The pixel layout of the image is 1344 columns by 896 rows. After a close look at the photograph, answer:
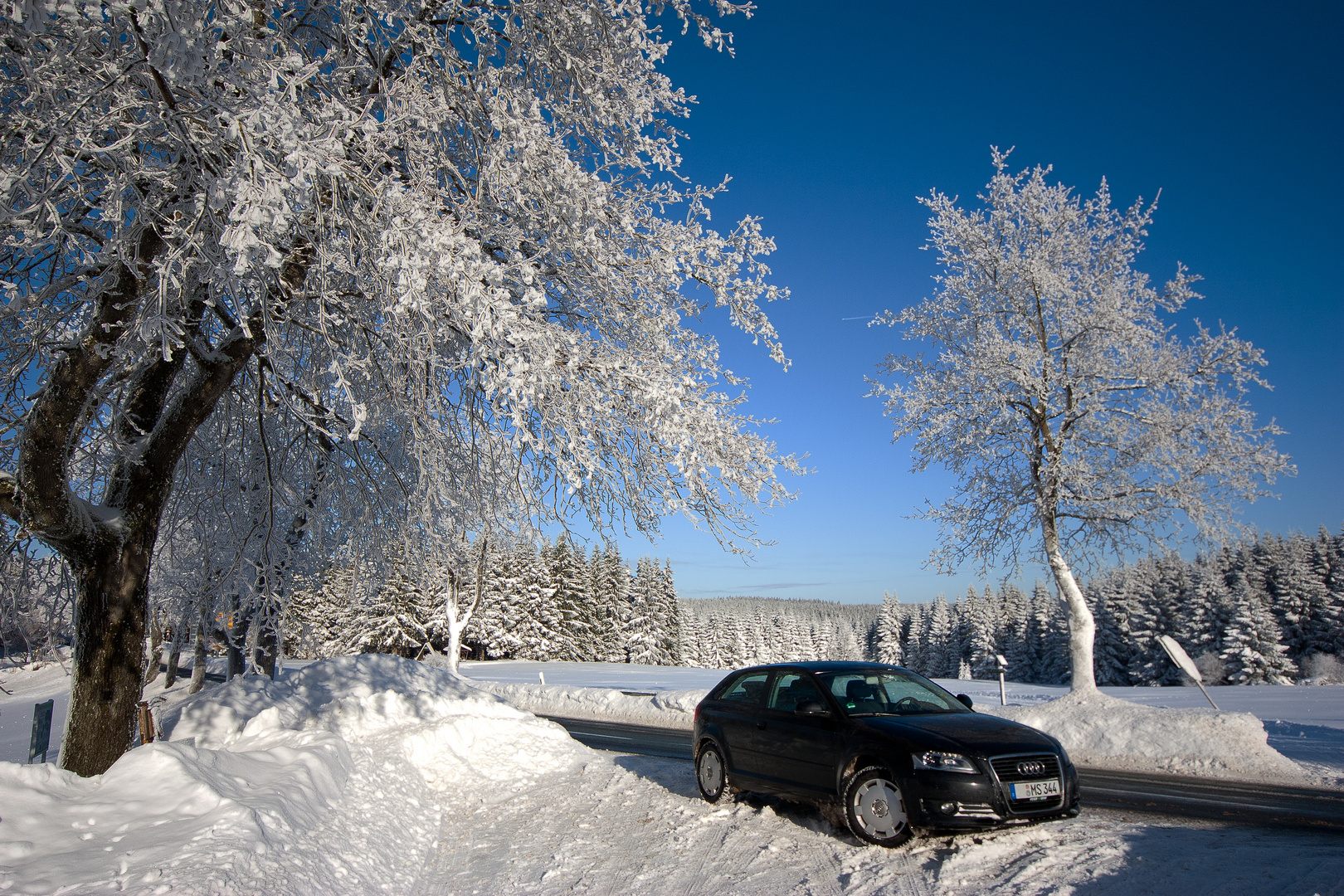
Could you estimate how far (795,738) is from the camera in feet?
22.9

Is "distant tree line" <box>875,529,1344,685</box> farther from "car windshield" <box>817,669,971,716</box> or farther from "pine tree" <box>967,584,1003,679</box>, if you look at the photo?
"car windshield" <box>817,669,971,716</box>

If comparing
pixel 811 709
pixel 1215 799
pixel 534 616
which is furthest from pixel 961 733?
pixel 534 616

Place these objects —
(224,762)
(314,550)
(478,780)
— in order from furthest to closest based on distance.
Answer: (314,550) < (478,780) < (224,762)

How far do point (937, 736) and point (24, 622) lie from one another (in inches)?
390

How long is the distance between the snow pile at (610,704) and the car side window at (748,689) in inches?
328

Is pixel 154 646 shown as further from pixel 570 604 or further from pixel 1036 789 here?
pixel 570 604

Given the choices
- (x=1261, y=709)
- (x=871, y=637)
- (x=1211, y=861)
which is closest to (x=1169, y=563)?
(x=1261, y=709)

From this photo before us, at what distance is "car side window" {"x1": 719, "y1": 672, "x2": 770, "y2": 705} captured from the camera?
7.92m

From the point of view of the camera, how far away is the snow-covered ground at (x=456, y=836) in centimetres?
431

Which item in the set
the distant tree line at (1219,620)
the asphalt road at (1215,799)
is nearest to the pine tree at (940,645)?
the distant tree line at (1219,620)

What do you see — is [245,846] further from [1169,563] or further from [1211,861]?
[1169,563]

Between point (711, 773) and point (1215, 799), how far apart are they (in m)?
5.68

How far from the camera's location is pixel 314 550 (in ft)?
35.4

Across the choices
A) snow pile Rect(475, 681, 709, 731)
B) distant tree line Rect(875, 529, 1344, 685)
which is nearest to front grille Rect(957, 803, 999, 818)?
snow pile Rect(475, 681, 709, 731)
